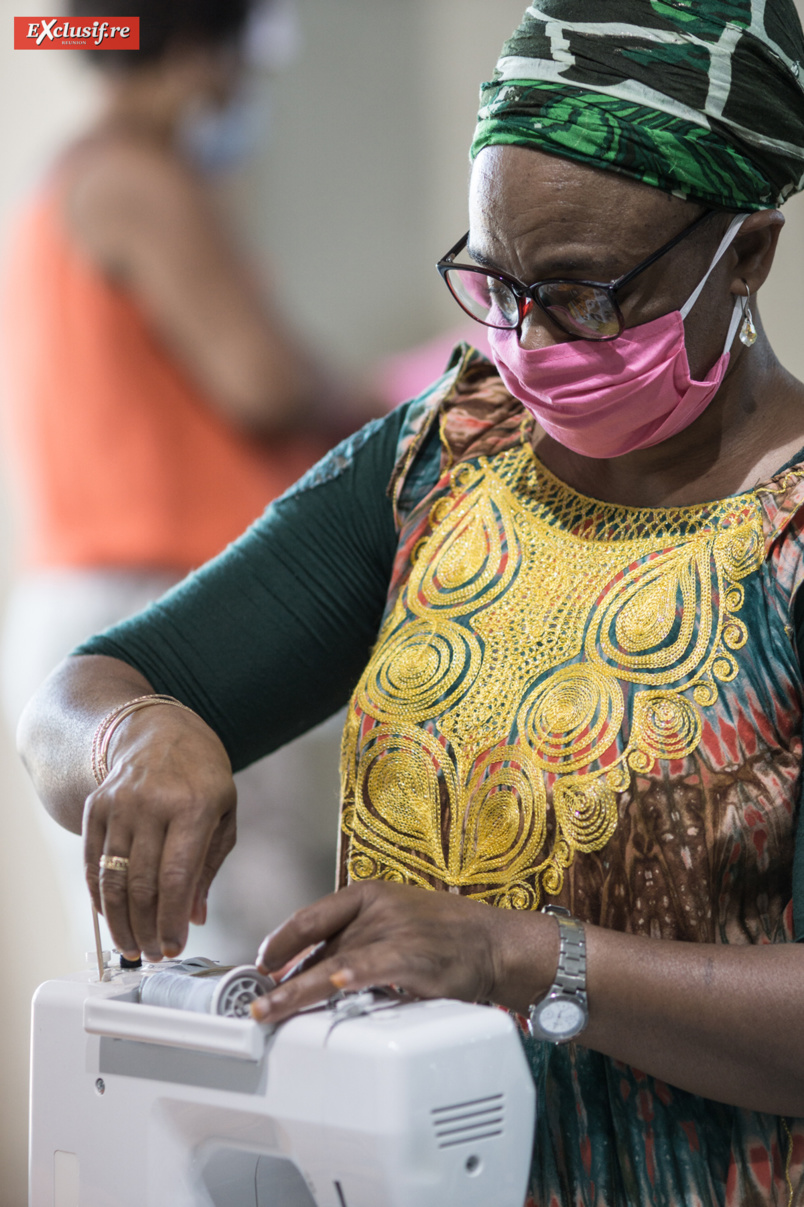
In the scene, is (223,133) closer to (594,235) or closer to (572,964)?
(594,235)

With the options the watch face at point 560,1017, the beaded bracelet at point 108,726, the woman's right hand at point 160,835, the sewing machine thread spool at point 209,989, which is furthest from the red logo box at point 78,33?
the watch face at point 560,1017

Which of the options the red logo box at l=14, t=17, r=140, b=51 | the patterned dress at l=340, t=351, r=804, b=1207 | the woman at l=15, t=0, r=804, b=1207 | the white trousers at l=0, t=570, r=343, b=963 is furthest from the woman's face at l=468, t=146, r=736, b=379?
the white trousers at l=0, t=570, r=343, b=963

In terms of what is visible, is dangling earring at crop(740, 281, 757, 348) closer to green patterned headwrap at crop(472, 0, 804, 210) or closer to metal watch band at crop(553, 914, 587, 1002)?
green patterned headwrap at crop(472, 0, 804, 210)

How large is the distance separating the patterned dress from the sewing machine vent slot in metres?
0.31

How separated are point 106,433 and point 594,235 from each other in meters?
1.82

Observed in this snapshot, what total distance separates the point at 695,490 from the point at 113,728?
652 mm

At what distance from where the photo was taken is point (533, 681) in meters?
1.34

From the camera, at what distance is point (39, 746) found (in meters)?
1.47

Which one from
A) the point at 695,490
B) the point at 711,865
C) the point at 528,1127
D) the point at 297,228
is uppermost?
the point at 297,228

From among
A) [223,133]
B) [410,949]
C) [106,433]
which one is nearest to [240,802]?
[106,433]

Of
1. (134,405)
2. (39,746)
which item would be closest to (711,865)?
(39,746)

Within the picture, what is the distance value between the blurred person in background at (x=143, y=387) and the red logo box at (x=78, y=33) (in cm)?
4

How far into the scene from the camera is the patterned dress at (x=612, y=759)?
123 cm

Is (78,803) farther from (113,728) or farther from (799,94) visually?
(799,94)
